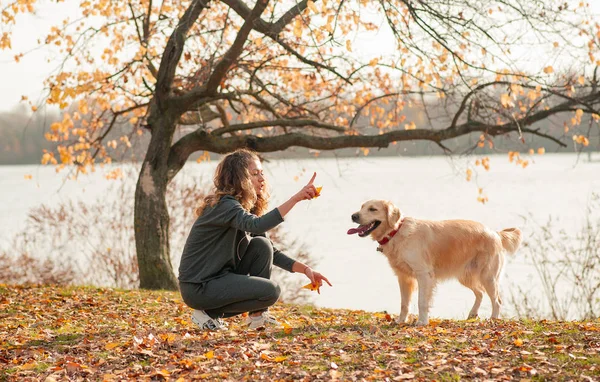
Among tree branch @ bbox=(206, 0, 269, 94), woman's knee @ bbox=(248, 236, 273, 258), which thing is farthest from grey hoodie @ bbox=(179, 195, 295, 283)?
tree branch @ bbox=(206, 0, 269, 94)

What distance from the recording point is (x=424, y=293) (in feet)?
20.5

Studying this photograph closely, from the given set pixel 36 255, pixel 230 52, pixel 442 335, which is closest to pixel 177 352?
pixel 442 335

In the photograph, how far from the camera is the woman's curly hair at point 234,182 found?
5195 millimetres

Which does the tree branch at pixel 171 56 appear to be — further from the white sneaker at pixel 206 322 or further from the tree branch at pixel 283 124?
the white sneaker at pixel 206 322

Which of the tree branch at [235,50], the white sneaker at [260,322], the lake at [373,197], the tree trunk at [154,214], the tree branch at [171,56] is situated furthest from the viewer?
the lake at [373,197]

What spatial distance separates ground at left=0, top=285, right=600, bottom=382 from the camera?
4105mm

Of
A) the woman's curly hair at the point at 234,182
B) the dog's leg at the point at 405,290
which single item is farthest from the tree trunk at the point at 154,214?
the woman's curly hair at the point at 234,182

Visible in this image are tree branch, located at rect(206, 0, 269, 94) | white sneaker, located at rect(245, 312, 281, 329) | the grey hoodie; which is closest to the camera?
the grey hoodie

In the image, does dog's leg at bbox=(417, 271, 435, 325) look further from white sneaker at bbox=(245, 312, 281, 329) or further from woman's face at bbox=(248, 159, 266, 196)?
woman's face at bbox=(248, 159, 266, 196)

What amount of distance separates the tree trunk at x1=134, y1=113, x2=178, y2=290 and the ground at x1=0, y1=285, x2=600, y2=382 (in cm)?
334

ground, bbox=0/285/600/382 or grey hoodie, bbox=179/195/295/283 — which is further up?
grey hoodie, bbox=179/195/295/283

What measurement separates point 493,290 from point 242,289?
3.14 metres

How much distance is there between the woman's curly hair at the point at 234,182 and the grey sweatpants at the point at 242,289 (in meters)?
0.45

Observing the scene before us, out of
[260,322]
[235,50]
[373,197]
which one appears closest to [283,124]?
[235,50]
